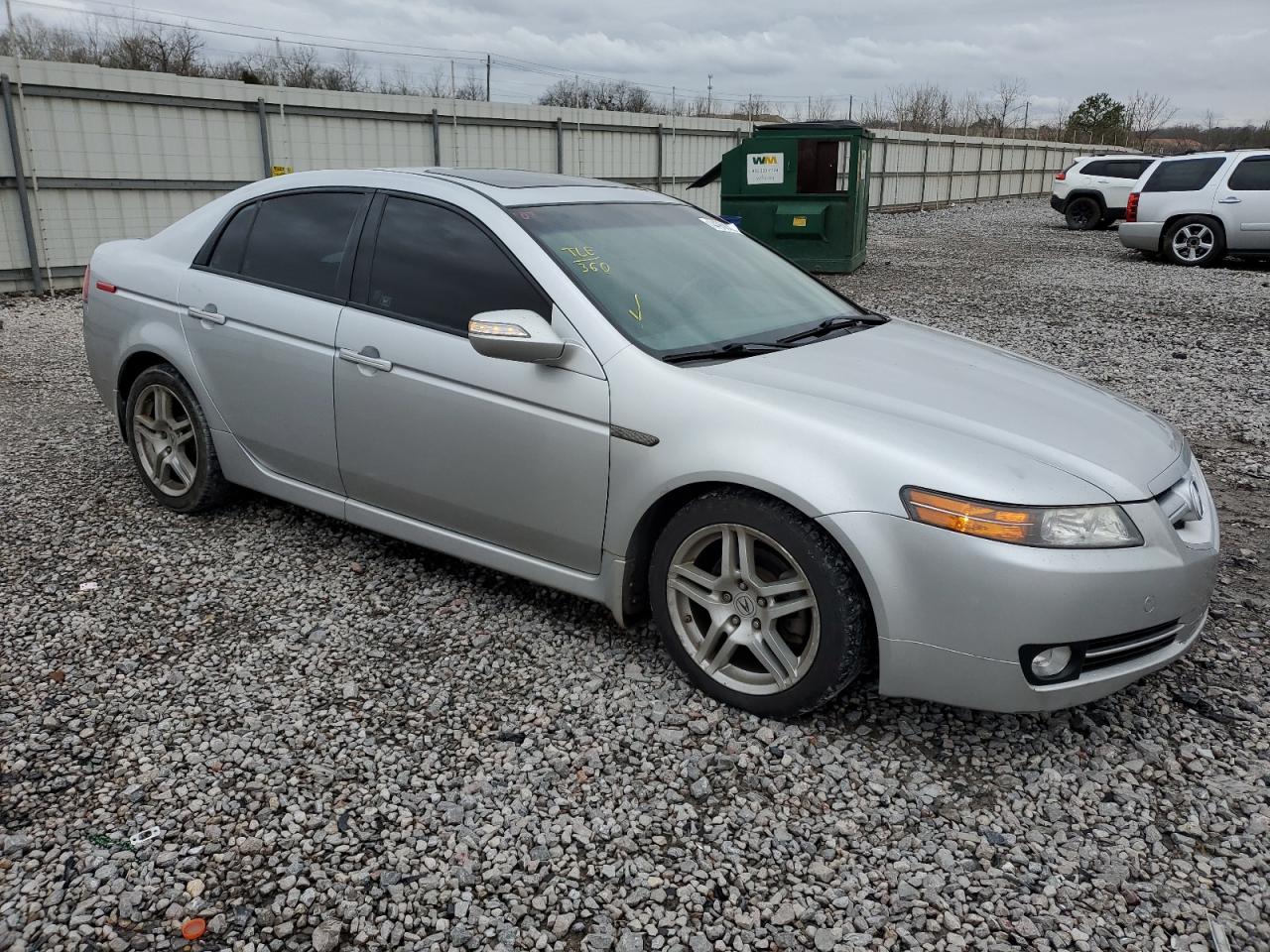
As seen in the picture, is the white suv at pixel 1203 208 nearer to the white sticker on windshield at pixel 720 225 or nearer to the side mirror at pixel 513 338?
the white sticker on windshield at pixel 720 225

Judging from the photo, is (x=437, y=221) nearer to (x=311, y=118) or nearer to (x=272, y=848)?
(x=272, y=848)

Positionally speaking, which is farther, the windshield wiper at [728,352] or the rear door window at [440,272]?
the rear door window at [440,272]

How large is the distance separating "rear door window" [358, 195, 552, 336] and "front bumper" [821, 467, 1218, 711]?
141cm

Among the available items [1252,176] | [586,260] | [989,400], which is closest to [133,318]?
[586,260]

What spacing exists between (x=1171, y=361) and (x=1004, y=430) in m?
6.73

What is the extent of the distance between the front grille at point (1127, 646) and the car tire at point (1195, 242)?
1464cm

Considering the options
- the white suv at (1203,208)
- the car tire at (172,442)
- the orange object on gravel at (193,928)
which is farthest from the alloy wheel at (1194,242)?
the orange object on gravel at (193,928)

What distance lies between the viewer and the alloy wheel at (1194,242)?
15148 millimetres

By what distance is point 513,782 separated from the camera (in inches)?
110

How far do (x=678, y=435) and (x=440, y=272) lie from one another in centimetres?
121

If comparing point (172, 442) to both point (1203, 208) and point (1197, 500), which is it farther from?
point (1203, 208)

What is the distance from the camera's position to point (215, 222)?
4.43 m

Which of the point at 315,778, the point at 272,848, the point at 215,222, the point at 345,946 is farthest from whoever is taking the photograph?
the point at 215,222

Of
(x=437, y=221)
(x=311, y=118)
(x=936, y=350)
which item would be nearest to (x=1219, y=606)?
(x=936, y=350)
